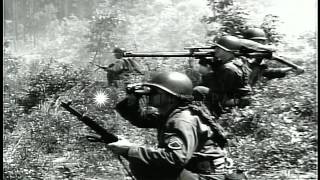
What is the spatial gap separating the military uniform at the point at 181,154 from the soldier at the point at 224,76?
4.08 feet

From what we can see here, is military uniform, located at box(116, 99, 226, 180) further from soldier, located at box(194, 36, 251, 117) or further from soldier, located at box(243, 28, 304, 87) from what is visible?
soldier, located at box(243, 28, 304, 87)

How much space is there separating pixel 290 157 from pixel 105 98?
2.26 meters

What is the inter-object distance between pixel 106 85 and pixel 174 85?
303 centimetres

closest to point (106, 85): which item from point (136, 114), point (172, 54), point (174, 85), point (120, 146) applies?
point (172, 54)

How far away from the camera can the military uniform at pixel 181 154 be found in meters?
4.61

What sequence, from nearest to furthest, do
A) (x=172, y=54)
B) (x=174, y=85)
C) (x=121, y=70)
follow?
(x=174, y=85) → (x=172, y=54) → (x=121, y=70)

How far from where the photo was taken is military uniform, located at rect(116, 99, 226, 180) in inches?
181

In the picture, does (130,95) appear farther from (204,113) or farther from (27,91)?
(27,91)

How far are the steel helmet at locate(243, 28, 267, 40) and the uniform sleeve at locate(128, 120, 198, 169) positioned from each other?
8.16 ft

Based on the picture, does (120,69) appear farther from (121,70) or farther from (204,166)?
(204,166)

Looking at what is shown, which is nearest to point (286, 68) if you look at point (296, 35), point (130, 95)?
point (296, 35)

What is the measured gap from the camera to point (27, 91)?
8203 millimetres

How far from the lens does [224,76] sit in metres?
6.35

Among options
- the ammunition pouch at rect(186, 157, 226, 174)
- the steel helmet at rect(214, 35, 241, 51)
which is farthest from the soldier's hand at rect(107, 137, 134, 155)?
the steel helmet at rect(214, 35, 241, 51)
